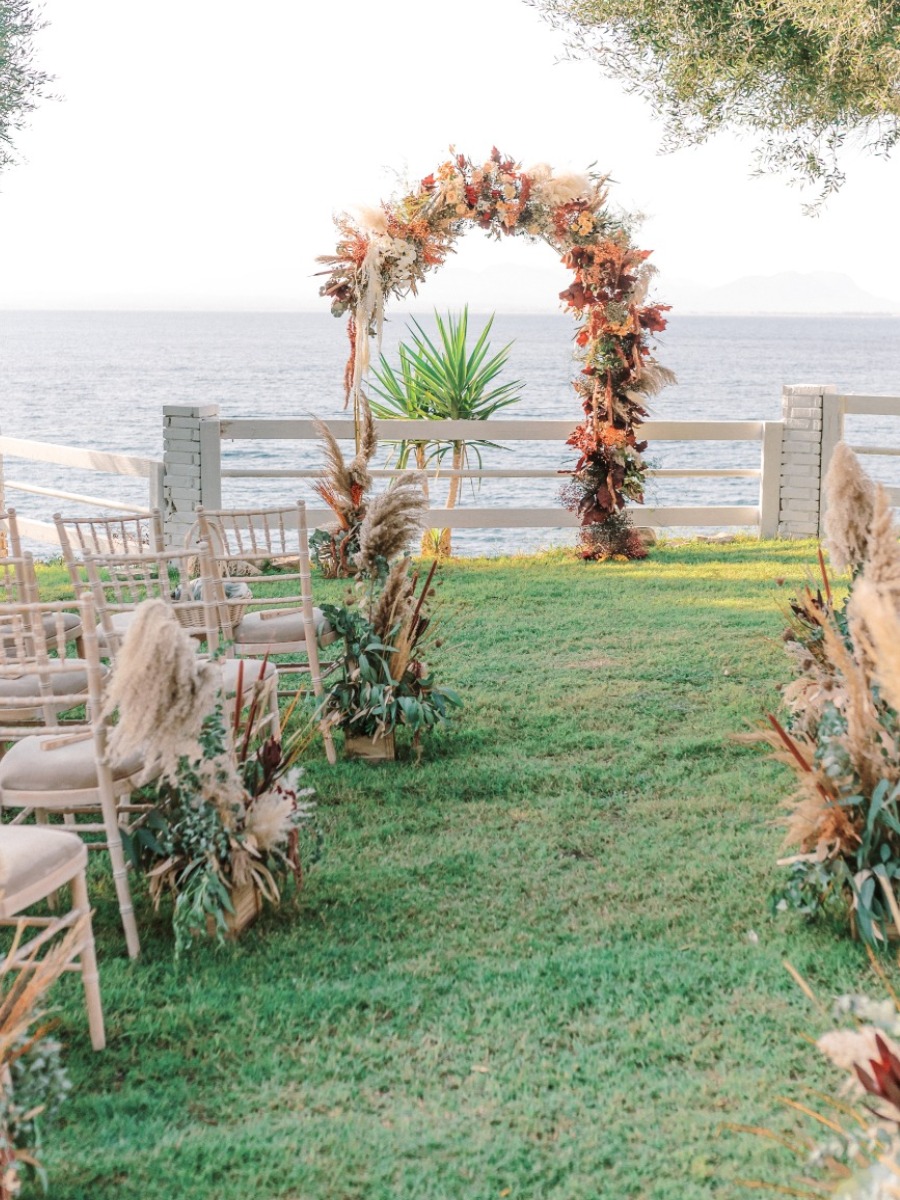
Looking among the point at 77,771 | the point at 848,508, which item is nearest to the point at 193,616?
the point at 77,771

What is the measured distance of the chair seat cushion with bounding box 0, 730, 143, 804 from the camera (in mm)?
3475

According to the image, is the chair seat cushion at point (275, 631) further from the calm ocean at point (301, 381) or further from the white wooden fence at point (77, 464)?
the calm ocean at point (301, 381)

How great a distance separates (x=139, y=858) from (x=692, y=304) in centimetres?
11748

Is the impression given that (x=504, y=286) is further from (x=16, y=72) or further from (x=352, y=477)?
(x=352, y=477)

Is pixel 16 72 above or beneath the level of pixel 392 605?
above

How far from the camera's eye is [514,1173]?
8.27ft

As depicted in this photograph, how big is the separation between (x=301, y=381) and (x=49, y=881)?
52.4 meters

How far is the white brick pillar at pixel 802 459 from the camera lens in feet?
33.1

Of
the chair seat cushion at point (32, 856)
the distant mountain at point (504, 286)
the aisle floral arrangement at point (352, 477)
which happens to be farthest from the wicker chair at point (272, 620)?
the distant mountain at point (504, 286)

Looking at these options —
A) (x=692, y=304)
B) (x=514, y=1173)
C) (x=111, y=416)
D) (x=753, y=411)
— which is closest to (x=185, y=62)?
(x=111, y=416)

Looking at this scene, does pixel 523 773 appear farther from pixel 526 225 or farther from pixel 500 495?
pixel 500 495

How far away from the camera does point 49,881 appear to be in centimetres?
286

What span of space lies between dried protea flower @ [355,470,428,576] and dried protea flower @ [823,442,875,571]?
1617mm

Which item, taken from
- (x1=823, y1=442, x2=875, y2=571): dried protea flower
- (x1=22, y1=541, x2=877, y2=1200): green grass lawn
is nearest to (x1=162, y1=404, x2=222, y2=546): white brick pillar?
(x1=22, y1=541, x2=877, y2=1200): green grass lawn
